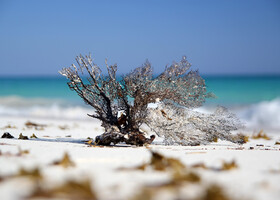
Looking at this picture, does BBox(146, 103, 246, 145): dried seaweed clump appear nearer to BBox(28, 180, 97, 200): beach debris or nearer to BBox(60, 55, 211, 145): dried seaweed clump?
BBox(60, 55, 211, 145): dried seaweed clump

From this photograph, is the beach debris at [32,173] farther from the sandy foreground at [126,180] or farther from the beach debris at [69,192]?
the beach debris at [69,192]

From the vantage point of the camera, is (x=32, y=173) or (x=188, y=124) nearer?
(x=32, y=173)

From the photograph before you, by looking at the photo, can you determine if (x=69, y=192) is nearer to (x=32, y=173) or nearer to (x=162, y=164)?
(x=32, y=173)

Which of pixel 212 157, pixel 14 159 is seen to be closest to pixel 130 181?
pixel 14 159

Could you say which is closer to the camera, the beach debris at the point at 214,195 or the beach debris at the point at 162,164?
the beach debris at the point at 214,195

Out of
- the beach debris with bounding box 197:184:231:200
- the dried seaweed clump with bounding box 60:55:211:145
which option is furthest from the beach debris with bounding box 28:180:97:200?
the dried seaweed clump with bounding box 60:55:211:145

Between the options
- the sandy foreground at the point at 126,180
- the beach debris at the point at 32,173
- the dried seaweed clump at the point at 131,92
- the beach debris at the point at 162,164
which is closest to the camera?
the sandy foreground at the point at 126,180

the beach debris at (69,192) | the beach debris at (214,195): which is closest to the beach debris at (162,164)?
the beach debris at (214,195)

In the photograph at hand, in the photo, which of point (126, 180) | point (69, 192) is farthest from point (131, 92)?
point (69, 192)
